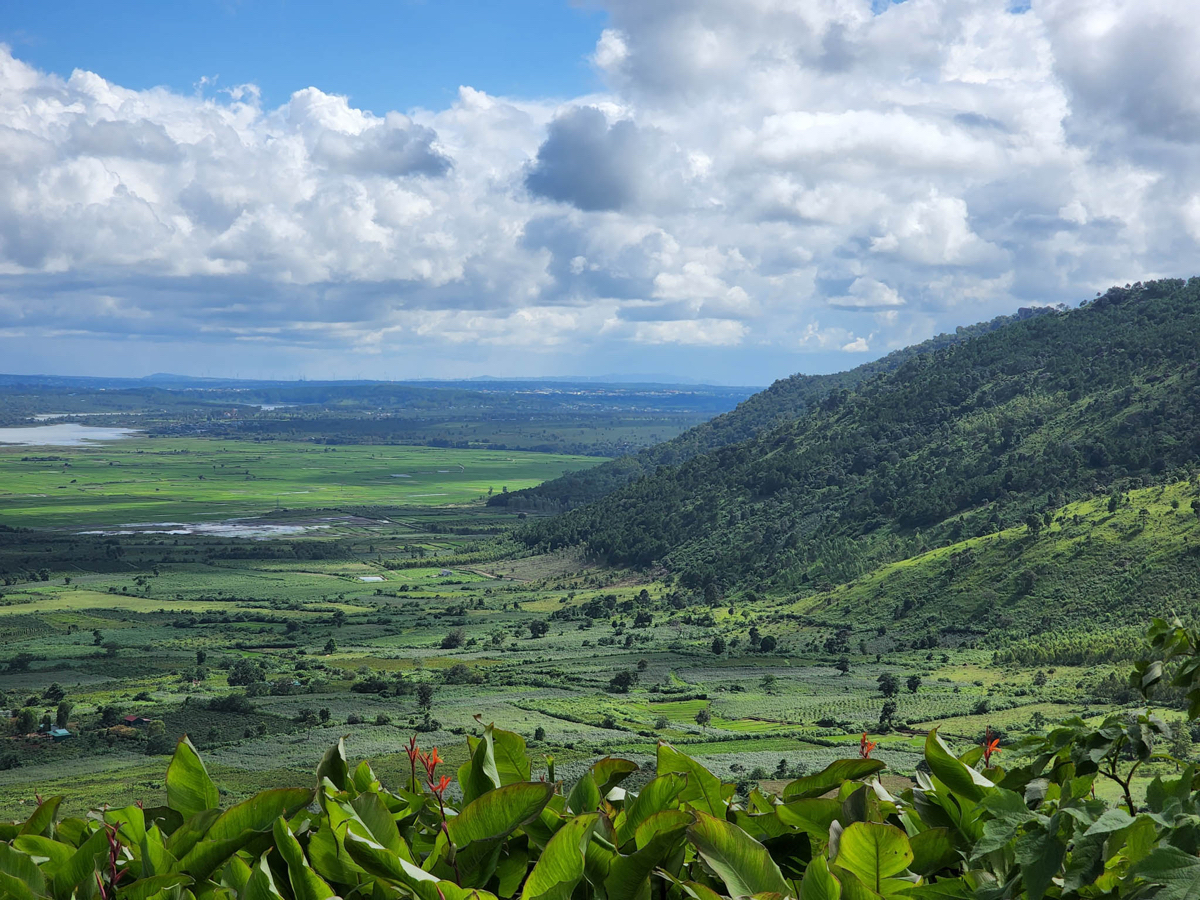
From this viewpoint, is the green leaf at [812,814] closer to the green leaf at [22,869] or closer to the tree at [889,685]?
the green leaf at [22,869]

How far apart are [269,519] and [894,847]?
8010 inches

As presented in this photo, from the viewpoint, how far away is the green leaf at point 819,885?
3041 mm

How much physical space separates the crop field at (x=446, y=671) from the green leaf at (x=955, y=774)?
171 ft

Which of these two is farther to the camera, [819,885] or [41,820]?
[41,820]

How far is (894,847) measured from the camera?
327 centimetres

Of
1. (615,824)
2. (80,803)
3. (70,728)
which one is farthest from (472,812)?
(70,728)

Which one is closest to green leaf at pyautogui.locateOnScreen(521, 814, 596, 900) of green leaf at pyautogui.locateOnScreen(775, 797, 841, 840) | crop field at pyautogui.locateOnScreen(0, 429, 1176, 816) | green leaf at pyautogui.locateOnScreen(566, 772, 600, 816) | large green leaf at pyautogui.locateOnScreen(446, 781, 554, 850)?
large green leaf at pyautogui.locateOnScreen(446, 781, 554, 850)

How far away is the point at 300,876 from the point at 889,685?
79096 millimetres

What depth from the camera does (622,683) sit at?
86750mm

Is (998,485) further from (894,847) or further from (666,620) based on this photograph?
(894,847)

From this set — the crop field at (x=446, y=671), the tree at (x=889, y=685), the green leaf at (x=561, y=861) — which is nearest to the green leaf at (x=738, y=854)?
the green leaf at (x=561, y=861)

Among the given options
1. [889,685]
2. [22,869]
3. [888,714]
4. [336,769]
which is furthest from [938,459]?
[22,869]

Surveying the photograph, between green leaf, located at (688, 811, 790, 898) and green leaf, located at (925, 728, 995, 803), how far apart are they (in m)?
1.06

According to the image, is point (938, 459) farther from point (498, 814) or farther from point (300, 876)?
point (300, 876)
